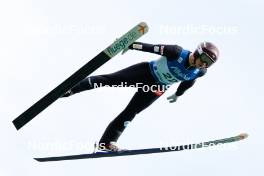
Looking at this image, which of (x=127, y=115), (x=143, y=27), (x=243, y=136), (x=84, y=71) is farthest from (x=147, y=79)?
(x=243, y=136)

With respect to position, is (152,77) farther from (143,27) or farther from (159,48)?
(143,27)

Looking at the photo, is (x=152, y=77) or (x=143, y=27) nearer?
(x=143, y=27)

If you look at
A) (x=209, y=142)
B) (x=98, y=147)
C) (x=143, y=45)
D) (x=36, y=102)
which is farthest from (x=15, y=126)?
(x=209, y=142)

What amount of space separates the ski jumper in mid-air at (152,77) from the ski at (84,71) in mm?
656

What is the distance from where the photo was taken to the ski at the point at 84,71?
12637mm

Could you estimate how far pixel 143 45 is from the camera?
13477 mm

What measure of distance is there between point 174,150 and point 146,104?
111 cm

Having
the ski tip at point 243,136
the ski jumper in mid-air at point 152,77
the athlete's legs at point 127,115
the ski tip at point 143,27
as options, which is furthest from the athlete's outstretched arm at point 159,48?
the ski tip at point 243,136

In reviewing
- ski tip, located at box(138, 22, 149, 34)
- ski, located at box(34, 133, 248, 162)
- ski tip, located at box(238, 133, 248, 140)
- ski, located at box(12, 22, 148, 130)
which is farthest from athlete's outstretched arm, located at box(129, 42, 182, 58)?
ski tip, located at box(238, 133, 248, 140)

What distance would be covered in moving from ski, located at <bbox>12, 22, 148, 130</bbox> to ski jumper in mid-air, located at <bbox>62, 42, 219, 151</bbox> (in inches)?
25.8

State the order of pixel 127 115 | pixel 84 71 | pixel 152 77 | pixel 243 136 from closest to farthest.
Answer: pixel 84 71
pixel 152 77
pixel 127 115
pixel 243 136

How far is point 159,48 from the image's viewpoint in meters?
13.5

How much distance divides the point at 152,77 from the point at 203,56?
122 centimetres

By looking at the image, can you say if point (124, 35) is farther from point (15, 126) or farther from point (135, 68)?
point (15, 126)
